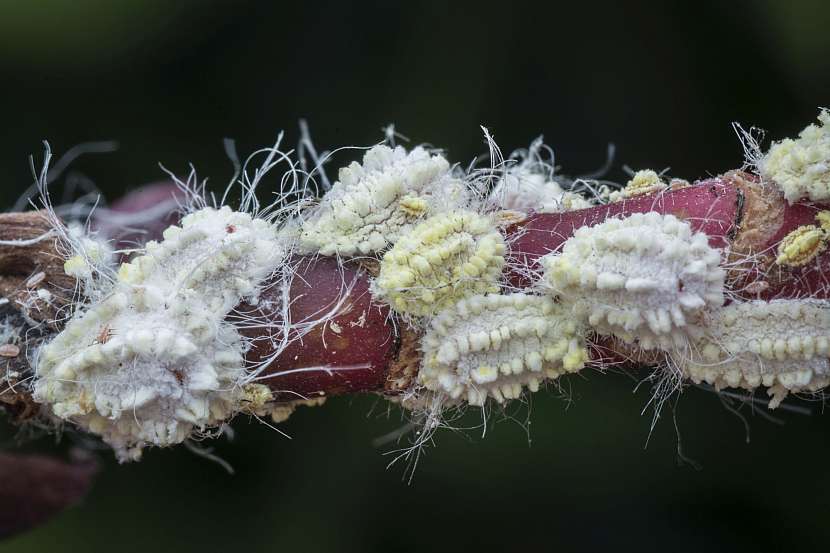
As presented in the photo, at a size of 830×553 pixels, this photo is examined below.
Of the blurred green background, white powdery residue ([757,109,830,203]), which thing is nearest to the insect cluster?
white powdery residue ([757,109,830,203])

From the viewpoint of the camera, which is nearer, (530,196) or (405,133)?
(530,196)

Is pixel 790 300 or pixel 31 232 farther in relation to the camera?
pixel 31 232

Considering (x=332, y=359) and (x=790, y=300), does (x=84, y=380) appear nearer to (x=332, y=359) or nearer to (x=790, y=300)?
(x=332, y=359)

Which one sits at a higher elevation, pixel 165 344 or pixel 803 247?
pixel 803 247

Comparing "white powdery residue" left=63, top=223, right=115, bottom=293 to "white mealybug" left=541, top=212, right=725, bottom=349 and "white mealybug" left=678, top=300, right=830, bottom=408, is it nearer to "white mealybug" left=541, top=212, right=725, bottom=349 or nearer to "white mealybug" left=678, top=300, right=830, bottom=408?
"white mealybug" left=541, top=212, right=725, bottom=349

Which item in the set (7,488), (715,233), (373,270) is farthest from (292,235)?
(7,488)

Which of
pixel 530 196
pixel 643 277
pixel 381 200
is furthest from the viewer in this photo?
pixel 530 196

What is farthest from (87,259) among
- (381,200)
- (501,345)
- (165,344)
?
(501,345)

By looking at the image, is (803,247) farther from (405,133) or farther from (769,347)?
(405,133)
